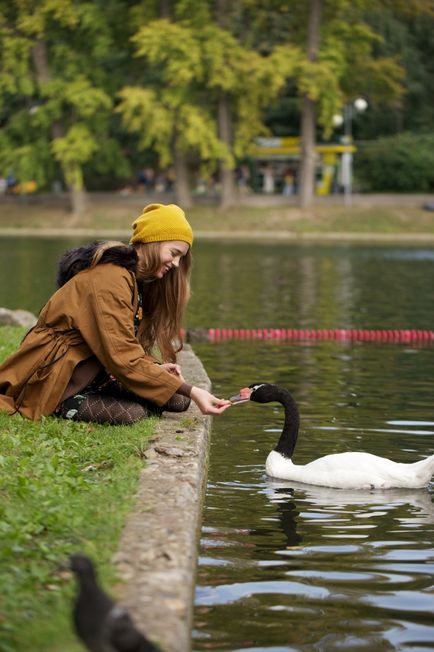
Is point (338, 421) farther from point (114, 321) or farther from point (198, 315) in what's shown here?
point (198, 315)

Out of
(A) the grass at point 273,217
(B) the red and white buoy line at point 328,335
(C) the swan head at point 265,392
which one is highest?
(C) the swan head at point 265,392

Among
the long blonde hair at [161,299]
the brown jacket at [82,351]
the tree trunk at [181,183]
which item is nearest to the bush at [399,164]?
the tree trunk at [181,183]

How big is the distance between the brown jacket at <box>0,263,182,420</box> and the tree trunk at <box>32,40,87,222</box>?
55.7m

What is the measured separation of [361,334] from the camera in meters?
20.8

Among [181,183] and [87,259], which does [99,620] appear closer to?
[87,259]

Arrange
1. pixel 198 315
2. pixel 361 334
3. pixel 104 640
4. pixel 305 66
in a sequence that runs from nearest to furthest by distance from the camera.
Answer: pixel 104 640, pixel 361 334, pixel 198 315, pixel 305 66

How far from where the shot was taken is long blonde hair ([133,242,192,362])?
10070 mm

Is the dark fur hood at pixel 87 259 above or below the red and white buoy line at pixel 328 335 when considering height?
above

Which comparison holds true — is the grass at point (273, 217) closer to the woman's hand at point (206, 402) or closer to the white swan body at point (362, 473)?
the white swan body at point (362, 473)

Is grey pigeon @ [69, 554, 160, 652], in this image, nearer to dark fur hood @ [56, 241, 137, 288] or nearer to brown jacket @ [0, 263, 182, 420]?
brown jacket @ [0, 263, 182, 420]

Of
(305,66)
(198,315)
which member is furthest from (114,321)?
(305,66)

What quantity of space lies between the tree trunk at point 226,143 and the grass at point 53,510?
184 ft

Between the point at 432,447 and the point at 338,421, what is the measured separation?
1.43m

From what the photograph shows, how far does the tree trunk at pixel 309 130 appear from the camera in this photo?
6475 cm
